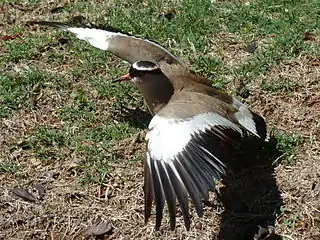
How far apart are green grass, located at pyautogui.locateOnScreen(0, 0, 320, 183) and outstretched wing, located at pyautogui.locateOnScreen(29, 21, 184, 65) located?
20 centimetres

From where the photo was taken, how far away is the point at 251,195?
4.02 meters

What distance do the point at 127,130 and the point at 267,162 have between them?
0.97 meters

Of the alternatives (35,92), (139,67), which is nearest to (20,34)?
(35,92)

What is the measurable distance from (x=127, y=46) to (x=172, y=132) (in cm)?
A: 153

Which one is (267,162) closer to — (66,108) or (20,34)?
(66,108)

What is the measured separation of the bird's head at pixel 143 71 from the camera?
15.0 ft

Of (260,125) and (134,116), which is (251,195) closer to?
(260,125)

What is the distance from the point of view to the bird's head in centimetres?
458

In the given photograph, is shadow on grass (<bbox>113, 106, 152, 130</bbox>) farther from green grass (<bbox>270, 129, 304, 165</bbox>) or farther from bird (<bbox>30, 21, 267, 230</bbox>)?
green grass (<bbox>270, 129, 304, 165</bbox>)

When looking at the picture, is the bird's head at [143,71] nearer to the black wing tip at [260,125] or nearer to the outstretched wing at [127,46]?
the outstretched wing at [127,46]

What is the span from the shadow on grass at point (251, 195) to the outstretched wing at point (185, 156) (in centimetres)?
21

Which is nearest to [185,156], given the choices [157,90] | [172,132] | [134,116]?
[172,132]

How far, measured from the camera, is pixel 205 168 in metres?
3.49

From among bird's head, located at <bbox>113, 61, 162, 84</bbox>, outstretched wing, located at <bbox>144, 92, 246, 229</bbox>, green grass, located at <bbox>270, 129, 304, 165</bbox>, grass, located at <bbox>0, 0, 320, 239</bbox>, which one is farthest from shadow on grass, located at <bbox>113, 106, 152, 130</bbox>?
green grass, located at <bbox>270, 129, 304, 165</bbox>
